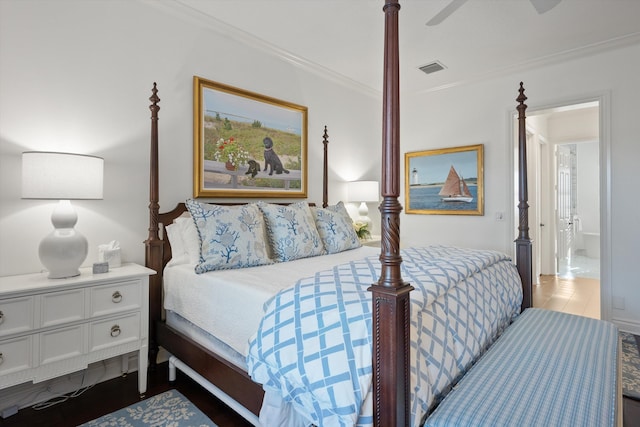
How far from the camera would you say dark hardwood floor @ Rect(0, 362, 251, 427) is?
184cm

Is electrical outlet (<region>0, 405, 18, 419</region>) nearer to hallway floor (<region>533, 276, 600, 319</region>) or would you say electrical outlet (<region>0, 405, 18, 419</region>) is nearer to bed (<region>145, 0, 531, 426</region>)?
bed (<region>145, 0, 531, 426</region>)

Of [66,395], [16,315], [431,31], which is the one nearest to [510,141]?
[431,31]

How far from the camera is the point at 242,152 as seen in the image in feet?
10.1

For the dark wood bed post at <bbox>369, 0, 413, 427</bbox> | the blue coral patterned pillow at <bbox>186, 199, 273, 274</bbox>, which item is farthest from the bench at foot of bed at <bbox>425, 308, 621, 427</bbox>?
the blue coral patterned pillow at <bbox>186, 199, 273, 274</bbox>

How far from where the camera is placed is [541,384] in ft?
4.22

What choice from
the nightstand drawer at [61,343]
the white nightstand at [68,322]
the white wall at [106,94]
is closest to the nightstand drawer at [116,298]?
the white nightstand at [68,322]

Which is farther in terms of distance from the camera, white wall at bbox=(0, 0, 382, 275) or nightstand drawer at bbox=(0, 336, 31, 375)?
white wall at bbox=(0, 0, 382, 275)

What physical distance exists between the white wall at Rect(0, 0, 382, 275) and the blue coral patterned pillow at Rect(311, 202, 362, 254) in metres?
1.14

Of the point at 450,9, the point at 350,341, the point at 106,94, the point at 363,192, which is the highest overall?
the point at 450,9

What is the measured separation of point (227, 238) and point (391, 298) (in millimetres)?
1411

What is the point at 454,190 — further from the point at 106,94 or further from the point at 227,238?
the point at 106,94

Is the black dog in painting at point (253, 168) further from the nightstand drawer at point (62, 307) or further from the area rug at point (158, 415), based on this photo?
the area rug at point (158, 415)

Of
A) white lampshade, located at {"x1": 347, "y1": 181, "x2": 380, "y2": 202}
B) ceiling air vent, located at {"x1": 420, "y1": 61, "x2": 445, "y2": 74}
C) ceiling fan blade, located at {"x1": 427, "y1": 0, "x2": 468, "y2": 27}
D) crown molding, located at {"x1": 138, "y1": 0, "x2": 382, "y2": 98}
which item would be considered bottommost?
white lampshade, located at {"x1": 347, "y1": 181, "x2": 380, "y2": 202}

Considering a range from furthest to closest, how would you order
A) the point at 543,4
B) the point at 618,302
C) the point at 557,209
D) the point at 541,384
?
the point at 557,209, the point at 618,302, the point at 543,4, the point at 541,384
